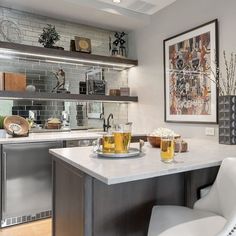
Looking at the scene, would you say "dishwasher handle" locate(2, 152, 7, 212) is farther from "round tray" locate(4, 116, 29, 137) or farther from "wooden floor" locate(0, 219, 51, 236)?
"round tray" locate(4, 116, 29, 137)

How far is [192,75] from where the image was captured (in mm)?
3016

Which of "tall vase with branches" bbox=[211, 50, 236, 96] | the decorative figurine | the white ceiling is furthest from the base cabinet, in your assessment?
the white ceiling

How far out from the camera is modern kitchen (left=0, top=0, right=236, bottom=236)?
148 cm

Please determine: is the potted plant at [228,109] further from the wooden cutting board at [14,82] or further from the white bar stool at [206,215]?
the wooden cutting board at [14,82]

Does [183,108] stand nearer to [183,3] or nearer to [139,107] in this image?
[139,107]

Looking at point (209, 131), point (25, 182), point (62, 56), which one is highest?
point (62, 56)

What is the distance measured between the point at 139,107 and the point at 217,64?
62.3 inches

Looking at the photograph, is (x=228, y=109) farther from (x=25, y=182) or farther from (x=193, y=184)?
(x=25, y=182)

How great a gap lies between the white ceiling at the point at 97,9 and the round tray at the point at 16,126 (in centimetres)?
151

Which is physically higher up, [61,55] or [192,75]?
[61,55]

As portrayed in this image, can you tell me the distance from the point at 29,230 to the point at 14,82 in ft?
5.90

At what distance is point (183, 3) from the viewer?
316 centimetres

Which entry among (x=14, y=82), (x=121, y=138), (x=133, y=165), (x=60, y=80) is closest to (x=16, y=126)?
(x=14, y=82)

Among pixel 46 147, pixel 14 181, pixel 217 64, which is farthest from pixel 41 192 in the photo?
pixel 217 64
